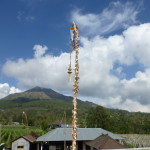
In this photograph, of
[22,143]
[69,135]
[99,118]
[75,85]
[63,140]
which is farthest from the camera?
[99,118]

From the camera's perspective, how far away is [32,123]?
3777 inches

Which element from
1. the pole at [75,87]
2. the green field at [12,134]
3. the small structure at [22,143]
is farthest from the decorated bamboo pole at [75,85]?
the green field at [12,134]

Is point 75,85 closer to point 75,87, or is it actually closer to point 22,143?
point 75,87

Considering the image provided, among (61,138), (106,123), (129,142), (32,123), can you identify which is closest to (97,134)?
(61,138)

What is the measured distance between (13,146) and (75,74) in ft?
110

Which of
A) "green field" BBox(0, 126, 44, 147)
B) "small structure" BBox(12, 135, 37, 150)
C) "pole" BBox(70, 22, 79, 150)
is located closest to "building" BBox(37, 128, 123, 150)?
"small structure" BBox(12, 135, 37, 150)

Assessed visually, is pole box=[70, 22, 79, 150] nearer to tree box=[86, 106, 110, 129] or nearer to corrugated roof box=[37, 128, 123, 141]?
corrugated roof box=[37, 128, 123, 141]

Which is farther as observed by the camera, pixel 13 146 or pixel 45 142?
pixel 13 146

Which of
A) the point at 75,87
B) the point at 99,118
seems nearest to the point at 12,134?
the point at 99,118

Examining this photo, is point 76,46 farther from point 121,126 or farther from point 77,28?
point 121,126

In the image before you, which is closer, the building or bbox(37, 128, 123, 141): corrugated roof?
the building

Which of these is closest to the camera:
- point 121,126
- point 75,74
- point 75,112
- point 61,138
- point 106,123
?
point 75,112

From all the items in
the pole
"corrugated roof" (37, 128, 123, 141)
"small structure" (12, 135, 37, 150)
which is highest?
the pole

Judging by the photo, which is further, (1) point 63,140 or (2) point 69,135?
(2) point 69,135
